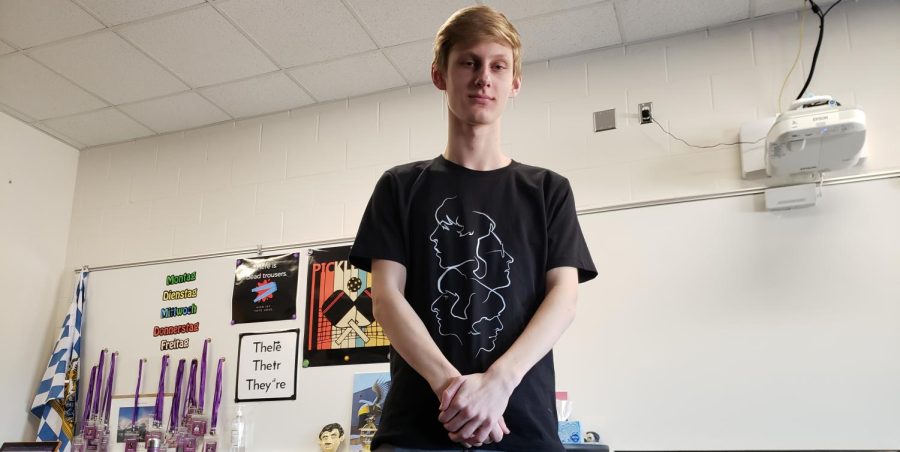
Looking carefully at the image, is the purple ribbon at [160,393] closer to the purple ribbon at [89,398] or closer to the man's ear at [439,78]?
the purple ribbon at [89,398]

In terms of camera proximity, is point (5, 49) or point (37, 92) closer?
point (5, 49)

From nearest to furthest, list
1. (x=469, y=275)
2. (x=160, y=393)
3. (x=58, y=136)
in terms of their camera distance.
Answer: (x=469, y=275) → (x=160, y=393) → (x=58, y=136)

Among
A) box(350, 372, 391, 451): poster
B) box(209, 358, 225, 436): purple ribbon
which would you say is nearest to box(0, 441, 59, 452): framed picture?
box(209, 358, 225, 436): purple ribbon

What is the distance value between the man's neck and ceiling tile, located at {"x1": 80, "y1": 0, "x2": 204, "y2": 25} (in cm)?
239

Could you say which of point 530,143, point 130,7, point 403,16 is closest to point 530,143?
point 530,143

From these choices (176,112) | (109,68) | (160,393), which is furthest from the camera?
(176,112)

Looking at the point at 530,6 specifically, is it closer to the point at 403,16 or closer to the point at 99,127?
the point at 403,16

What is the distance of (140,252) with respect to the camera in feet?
13.9

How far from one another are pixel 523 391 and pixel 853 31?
2.84 m

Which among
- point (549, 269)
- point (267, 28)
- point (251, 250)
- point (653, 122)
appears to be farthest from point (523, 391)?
point (251, 250)

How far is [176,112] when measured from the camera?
4.18 m

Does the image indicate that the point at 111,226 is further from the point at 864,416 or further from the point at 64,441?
the point at 864,416

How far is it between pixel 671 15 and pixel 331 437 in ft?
8.06

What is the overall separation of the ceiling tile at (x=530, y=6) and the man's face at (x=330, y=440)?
206cm
